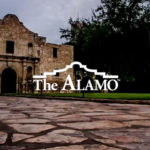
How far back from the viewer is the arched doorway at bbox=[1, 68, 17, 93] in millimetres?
25781

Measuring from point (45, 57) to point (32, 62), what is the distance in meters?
1.84

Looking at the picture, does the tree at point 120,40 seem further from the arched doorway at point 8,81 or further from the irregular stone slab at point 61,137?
the irregular stone slab at point 61,137

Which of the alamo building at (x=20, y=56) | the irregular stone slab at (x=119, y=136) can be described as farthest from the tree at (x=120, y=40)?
the irregular stone slab at (x=119, y=136)

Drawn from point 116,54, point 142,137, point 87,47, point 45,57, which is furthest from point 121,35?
point 142,137

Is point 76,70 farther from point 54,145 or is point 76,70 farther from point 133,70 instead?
point 54,145

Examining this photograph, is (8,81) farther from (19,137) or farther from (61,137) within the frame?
(61,137)

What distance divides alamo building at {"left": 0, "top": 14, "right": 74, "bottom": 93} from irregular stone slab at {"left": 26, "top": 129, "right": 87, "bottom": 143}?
22.5m

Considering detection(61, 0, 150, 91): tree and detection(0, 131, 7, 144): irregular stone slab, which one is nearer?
detection(0, 131, 7, 144): irregular stone slab

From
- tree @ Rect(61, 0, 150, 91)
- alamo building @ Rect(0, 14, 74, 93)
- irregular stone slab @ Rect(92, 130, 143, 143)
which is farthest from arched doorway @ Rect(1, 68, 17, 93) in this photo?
irregular stone slab @ Rect(92, 130, 143, 143)

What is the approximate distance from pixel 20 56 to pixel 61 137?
80.8ft

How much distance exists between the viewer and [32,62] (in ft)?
88.5

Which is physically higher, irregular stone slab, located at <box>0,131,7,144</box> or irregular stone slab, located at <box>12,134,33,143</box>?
→ irregular stone slab, located at <box>12,134,33,143</box>

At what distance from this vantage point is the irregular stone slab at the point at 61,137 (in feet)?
7.81

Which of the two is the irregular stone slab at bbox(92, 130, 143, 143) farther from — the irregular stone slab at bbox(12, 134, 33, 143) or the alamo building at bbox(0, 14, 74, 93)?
the alamo building at bbox(0, 14, 74, 93)
